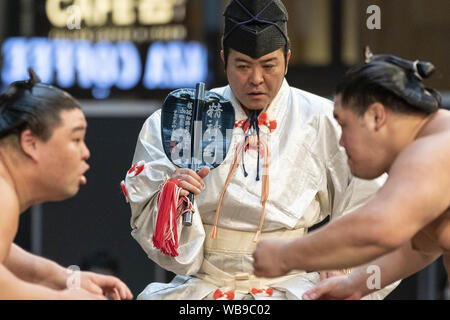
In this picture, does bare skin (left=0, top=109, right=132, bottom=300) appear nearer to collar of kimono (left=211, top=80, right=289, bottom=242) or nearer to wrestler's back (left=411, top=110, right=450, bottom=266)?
collar of kimono (left=211, top=80, right=289, bottom=242)

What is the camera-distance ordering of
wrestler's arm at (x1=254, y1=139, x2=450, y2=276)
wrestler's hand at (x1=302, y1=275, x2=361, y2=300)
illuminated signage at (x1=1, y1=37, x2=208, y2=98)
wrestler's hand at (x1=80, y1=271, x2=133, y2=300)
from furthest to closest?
illuminated signage at (x1=1, y1=37, x2=208, y2=98) → wrestler's hand at (x1=302, y1=275, x2=361, y2=300) → wrestler's hand at (x1=80, y1=271, x2=133, y2=300) → wrestler's arm at (x1=254, y1=139, x2=450, y2=276)

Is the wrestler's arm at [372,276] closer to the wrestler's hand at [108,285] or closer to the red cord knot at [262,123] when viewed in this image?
the wrestler's hand at [108,285]

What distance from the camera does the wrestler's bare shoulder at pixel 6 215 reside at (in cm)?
205

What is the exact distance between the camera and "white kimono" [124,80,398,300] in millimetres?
2836

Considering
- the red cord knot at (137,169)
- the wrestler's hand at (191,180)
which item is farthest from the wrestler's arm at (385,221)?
the red cord knot at (137,169)

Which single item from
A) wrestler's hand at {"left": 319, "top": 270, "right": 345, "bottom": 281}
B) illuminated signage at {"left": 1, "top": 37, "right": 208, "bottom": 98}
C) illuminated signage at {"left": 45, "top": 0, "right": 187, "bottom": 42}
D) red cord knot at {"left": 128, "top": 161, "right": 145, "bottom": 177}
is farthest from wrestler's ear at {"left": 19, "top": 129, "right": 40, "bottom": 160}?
illuminated signage at {"left": 45, "top": 0, "right": 187, "bottom": 42}

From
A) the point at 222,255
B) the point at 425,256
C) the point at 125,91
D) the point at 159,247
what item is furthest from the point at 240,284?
the point at 125,91

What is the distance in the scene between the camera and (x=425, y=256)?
8.01 feet

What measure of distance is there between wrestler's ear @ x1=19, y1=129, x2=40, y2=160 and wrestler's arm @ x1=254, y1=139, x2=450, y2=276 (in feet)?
2.32

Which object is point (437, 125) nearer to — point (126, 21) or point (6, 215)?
point (6, 215)

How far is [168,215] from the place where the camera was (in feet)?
8.80

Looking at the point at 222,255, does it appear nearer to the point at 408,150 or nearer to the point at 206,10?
the point at 408,150

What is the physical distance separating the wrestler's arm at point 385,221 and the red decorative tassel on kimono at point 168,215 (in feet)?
2.24

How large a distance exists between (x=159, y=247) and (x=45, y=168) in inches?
27.3
